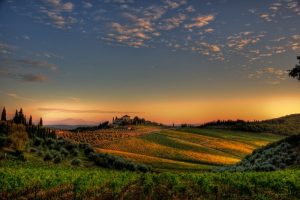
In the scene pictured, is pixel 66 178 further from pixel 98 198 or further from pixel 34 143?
pixel 34 143

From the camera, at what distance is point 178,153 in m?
96.9

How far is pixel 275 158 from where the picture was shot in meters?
67.1

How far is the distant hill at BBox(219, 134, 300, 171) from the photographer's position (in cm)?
6369

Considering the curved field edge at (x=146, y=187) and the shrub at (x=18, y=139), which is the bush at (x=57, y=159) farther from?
the curved field edge at (x=146, y=187)

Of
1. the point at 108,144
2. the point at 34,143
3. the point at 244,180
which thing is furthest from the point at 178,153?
the point at 244,180

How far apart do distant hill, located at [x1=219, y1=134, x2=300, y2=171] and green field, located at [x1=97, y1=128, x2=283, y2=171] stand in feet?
34.3

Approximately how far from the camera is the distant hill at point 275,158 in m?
63.7

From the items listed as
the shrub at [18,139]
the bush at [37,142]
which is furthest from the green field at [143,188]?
the bush at [37,142]

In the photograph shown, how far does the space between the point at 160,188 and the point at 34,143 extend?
46.1 metres

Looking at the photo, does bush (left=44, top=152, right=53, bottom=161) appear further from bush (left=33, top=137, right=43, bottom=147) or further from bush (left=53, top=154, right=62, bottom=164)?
bush (left=33, top=137, right=43, bottom=147)


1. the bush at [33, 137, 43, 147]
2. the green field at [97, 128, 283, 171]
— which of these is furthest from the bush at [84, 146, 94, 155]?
the bush at [33, 137, 43, 147]

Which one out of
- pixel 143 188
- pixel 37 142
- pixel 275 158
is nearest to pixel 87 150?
pixel 37 142

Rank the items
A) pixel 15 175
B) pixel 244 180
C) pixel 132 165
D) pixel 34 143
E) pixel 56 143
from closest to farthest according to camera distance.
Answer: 1. pixel 15 175
2. pixel 244 180
3. pixel 132 165
4. pixel 34 143
5. pixel 56 143

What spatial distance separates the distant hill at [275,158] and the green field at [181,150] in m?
10.5
